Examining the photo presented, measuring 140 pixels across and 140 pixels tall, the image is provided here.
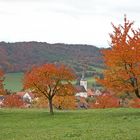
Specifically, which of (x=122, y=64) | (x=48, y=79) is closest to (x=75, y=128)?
(x=122, y=64)

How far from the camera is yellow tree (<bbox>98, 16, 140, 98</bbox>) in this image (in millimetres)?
43500

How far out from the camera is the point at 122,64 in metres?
44.2

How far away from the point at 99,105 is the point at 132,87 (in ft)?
206

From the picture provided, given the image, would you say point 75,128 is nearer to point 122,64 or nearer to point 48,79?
point 122,64

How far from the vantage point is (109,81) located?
44.8m

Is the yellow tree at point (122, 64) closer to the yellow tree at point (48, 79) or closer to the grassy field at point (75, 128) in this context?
the grassy field at point (75, 128)

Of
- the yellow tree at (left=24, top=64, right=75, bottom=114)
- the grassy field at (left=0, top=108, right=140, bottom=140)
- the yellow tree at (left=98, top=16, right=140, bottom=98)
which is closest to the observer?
the grassy field at (left=0, top=108, right=140, bottom=140)

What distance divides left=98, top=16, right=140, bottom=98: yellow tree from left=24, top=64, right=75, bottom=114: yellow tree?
11.6m

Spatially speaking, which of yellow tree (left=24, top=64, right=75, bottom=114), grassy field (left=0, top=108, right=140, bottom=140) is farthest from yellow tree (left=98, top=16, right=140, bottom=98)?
yellow tree (left=24, top=64, right=75, bottom=114)

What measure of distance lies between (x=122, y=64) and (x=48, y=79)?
563 inches

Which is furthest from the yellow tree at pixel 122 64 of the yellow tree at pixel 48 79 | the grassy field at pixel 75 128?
the yellow tree at pixel 48 79

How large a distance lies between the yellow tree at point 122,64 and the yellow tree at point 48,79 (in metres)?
11.6

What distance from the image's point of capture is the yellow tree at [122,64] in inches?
1713

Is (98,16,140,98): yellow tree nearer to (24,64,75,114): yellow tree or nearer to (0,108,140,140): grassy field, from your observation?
(0,108,140,140): grassy field
